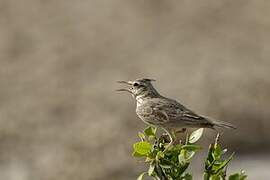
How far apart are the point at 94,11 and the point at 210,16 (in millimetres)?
2502

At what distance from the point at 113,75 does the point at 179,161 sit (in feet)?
37.2

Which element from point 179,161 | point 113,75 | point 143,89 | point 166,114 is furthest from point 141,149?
point 113,75

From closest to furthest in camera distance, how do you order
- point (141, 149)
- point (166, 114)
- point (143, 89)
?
point (141, 149)
point (166, 114)
point (143, 89)

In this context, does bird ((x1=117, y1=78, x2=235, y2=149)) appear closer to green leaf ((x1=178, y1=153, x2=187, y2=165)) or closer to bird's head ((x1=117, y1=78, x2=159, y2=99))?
bird's head ((x1=117, y1=78, x2=159, y2=99))

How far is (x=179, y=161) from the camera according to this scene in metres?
4.59

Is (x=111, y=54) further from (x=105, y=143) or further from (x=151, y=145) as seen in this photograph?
(x=151, y=145)

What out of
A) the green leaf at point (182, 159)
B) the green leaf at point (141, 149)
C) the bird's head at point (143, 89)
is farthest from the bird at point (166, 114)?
the green leaf at point (182, 159)

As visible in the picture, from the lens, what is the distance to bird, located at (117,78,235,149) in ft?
18.4

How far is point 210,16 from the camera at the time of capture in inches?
682

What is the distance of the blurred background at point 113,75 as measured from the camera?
13938mm

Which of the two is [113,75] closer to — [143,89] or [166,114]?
[143,89]

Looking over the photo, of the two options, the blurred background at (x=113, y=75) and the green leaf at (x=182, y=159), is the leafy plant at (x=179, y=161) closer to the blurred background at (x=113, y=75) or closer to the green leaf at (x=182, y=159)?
the green leaf at (x=182, y=159)

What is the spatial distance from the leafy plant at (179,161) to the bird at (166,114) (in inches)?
17.9

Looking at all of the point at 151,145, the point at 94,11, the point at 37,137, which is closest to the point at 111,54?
the point at 94,11
